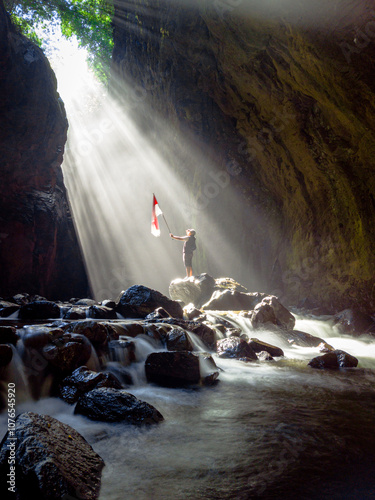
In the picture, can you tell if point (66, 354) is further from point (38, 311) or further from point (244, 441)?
point (38, 311)

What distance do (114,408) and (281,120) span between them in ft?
30.9

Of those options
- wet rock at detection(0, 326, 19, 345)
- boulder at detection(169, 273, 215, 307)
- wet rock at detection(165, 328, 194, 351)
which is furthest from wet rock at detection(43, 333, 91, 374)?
boulder at detection(169, 273, 215, 307)

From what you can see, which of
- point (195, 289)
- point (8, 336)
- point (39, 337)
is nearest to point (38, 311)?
point (8, 336)

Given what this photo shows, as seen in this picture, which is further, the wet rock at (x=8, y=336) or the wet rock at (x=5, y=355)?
the wet rock at (x=8, y=336)

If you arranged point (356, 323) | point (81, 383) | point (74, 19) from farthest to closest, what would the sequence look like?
point (74, 19)
point (356, 323)
point (81, 383)

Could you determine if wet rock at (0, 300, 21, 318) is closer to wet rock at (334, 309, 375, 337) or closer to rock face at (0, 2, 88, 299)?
rock face at (0, 2, 88, 299)

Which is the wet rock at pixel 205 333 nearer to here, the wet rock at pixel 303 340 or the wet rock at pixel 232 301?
the wet rock at pixel 303 340

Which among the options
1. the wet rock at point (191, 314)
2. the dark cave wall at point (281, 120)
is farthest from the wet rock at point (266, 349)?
the dark cave wall at point (281, 120)

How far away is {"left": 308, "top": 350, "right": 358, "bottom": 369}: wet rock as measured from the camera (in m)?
5.62

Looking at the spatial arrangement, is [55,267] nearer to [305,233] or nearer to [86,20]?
[305,233]

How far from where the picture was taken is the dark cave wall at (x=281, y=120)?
20.6ft

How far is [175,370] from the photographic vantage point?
4664mm

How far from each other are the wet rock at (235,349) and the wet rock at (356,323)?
3.99 metres

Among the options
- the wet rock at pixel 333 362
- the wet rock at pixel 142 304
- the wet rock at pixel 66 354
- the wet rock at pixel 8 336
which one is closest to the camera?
the wet rock at pixel 66 354
